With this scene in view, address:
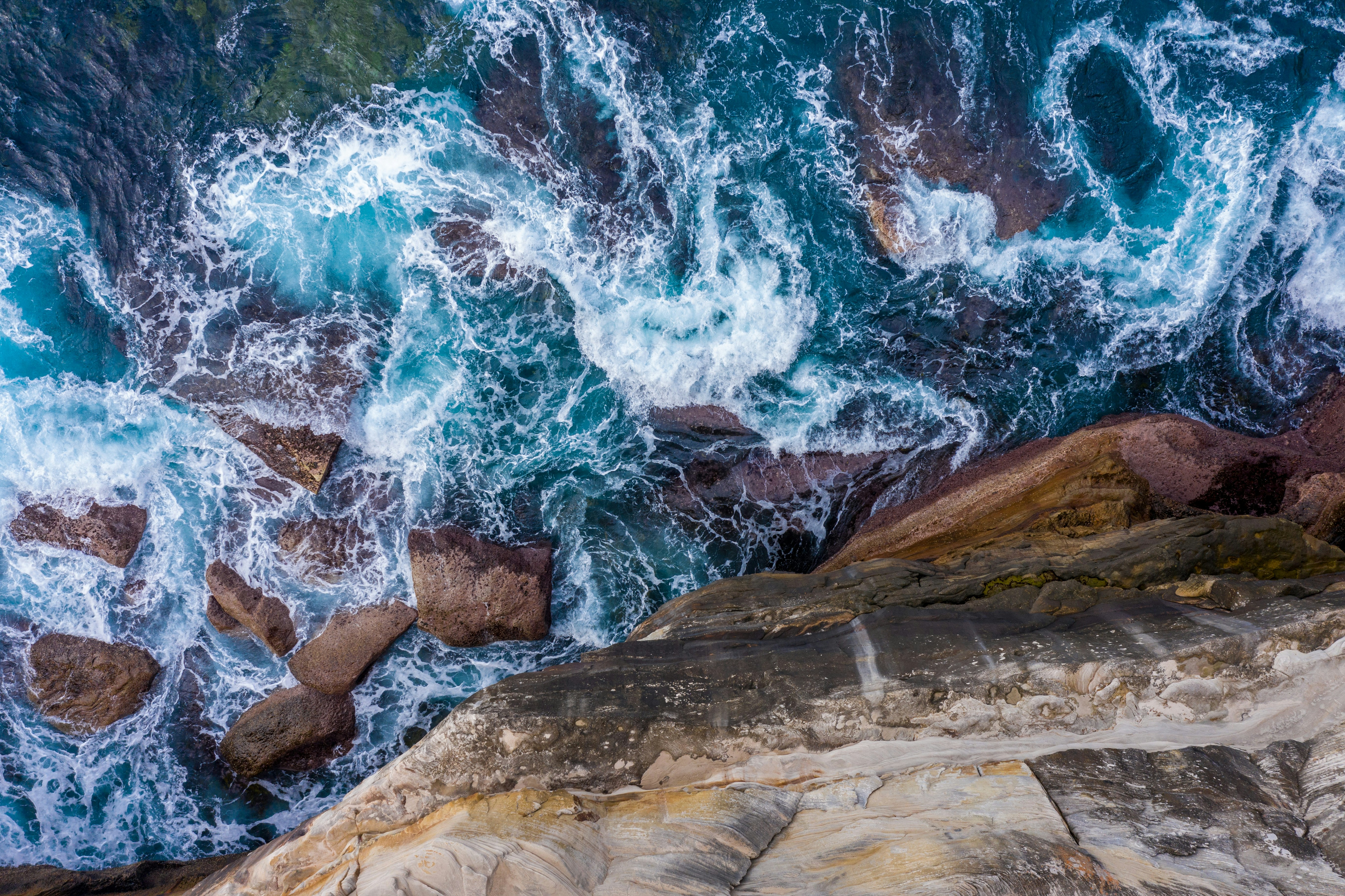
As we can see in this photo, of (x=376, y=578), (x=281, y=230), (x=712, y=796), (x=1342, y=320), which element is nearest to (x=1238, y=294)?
(x=1342, y=320)

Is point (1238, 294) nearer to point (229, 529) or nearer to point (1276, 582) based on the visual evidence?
point (1276, 582)

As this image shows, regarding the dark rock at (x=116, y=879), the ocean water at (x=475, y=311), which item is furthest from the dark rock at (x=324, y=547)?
the dark rock at (x=116, y=879)

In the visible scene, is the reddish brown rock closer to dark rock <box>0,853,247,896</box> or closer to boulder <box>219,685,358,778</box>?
boulder <box>219,685,358,778</box>

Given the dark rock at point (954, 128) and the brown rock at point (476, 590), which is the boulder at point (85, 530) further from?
the dark rock at point (954, 128)

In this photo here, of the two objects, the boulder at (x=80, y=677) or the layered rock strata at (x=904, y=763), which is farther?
the boulder at (x=80, y=677)

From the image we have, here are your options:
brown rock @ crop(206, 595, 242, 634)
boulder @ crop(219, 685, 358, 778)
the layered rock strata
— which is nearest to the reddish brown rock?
the layered rock strata

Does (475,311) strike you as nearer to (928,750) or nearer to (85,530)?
(85,530)
